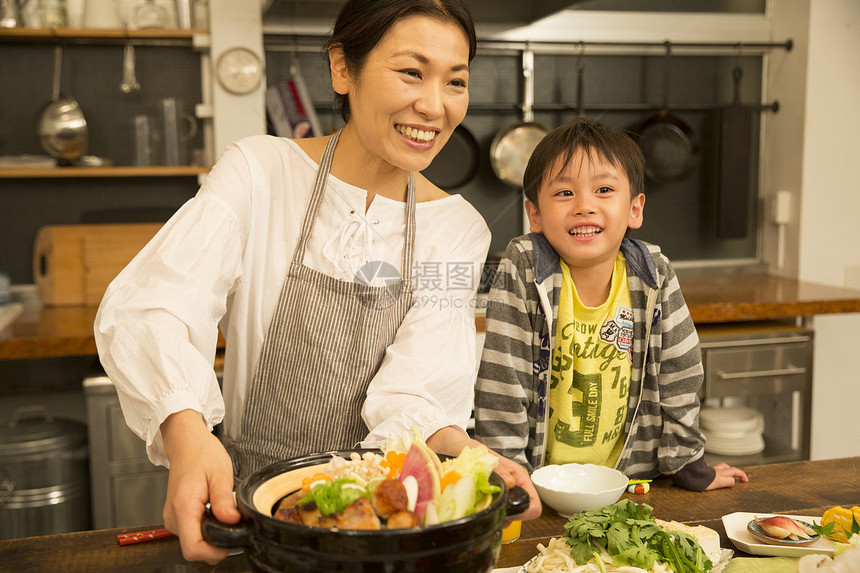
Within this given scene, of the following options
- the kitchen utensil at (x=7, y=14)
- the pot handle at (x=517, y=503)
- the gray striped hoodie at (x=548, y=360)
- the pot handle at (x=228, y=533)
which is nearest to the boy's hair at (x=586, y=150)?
the gray striped hoodie at (x=548, y=360)

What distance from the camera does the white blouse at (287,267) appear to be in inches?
33.8

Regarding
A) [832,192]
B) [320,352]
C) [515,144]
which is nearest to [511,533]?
[320,352]

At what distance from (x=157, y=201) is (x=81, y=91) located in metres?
0.42

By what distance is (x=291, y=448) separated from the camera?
3.47 feet

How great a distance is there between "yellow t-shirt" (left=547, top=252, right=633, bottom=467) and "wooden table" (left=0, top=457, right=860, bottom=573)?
0.16 m

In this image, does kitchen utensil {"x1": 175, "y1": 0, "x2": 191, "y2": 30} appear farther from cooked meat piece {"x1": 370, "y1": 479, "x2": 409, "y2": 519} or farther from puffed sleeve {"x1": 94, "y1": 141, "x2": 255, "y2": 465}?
cooked meat piece {"x1": 370, "y1": 479, "x2": 409, "y2": 519}

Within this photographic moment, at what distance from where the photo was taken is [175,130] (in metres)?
2.41

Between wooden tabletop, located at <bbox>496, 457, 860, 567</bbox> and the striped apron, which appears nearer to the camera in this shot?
wooden tabletop, located at <bbox>496, 457, 860, 567</bbox>

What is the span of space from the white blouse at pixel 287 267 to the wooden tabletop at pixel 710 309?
3.38 ft

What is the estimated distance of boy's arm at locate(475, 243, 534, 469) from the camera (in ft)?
3.86

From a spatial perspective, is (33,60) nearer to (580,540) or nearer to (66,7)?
(66,7)

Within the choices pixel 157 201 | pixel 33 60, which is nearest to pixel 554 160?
pixel 157 201

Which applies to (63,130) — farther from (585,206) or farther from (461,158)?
(585,206)

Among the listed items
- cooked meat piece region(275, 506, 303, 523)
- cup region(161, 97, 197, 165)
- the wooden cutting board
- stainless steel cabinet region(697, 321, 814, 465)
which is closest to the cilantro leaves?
cooked meat piece region(275, 506, 303, 523)
